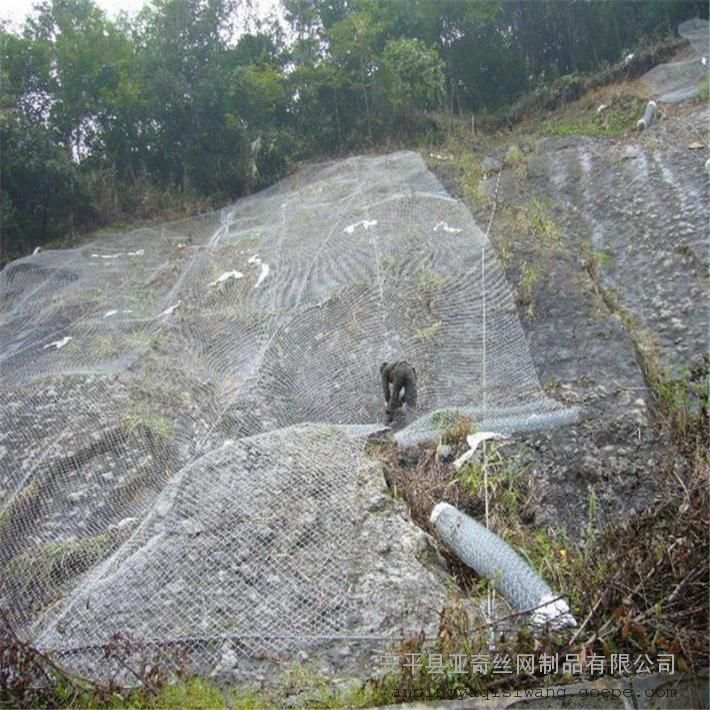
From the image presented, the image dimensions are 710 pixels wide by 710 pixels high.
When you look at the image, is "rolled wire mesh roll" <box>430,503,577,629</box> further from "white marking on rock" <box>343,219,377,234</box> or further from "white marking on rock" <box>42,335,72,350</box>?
"white marking on rock" <box>343,219,377,234</box>

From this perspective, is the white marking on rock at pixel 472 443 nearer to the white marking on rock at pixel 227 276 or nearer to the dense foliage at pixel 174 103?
the white marking on rock at pixel 227 276

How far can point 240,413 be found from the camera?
504 cm

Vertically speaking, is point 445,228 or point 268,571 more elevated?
point 445,228

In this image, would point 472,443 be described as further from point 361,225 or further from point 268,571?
point 361,225

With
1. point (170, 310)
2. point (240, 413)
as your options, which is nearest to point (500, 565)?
point (240, 413)

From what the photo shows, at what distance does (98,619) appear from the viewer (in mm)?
3238

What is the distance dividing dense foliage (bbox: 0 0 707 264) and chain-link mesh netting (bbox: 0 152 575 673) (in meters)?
2.74

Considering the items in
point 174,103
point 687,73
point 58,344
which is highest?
point 174,103

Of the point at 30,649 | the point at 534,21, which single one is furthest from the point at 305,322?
the point at 534,21

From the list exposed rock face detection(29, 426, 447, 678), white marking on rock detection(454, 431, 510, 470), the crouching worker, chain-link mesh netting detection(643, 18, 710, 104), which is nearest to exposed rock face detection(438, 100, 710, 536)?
white marking on rock detection(454, 431, 510, 470)

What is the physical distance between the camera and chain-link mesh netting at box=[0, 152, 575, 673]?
3.31 metres

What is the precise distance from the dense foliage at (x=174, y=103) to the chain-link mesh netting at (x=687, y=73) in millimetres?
3681

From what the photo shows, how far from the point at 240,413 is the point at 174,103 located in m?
9.08

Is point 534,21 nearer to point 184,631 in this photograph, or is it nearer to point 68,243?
point 68,243
